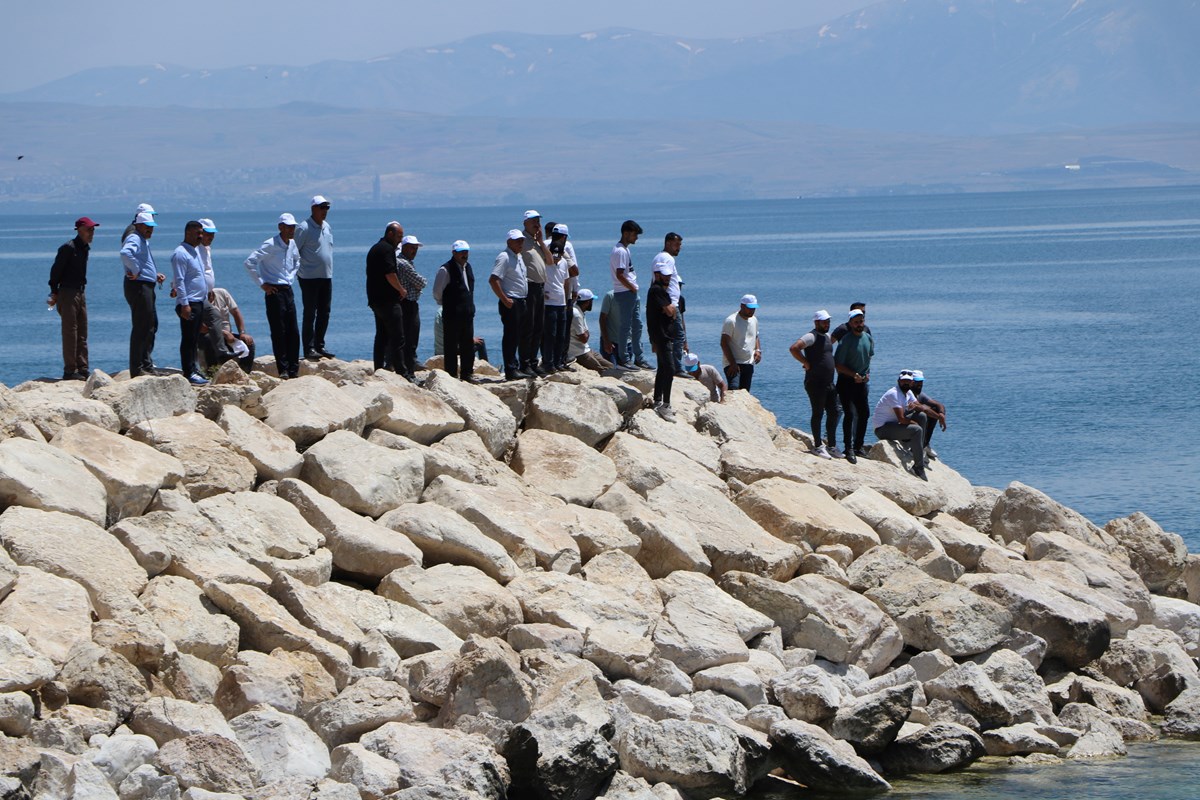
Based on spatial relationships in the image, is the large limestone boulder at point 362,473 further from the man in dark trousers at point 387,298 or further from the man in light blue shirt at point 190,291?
the man in light blue shirt at point 190,291

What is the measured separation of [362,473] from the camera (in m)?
16.2

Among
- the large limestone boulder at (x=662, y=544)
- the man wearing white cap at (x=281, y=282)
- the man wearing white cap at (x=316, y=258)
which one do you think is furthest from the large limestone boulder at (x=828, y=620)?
the man wearing white cap at (x=316, y=258)

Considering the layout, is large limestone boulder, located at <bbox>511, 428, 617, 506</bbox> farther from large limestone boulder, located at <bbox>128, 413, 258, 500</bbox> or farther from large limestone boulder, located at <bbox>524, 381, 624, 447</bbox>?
large limestone boulder, located at <bbox>128, 413, 258, 500</bbox>

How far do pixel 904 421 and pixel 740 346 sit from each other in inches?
96.0

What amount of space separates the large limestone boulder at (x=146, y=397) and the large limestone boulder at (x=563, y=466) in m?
3.75

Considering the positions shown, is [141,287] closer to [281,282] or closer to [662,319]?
[281,282]

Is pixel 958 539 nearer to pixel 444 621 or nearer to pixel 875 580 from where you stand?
pixel 875 580

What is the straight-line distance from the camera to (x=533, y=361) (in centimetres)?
2011

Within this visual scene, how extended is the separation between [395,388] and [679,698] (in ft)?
17.9

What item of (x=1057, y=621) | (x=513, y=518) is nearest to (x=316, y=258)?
(x=513, y=518)

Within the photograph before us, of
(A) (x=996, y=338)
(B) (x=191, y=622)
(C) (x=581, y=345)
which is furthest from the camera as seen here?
(A) (x=996, y=338)

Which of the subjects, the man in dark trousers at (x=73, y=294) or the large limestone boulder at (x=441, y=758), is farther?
the man in dark trousers at (x=73, y=294)

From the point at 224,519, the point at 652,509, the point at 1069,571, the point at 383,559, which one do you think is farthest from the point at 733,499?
the point at 224,519

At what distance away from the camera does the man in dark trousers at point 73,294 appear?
17469 mm
